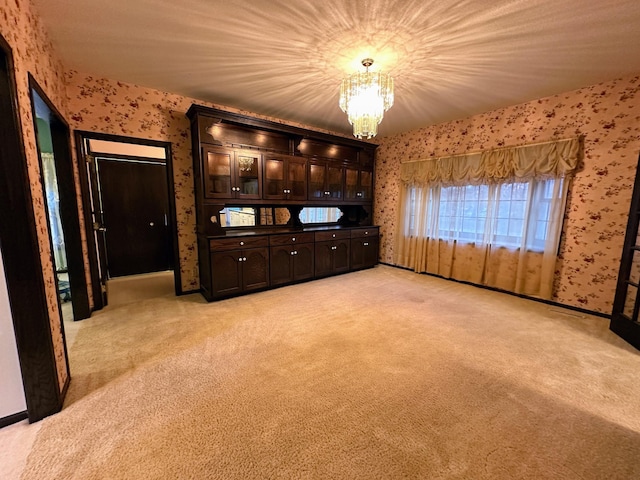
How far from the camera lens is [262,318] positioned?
9.28ft

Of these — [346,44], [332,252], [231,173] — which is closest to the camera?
[346,44]

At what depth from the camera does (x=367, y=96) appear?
7.61 ft

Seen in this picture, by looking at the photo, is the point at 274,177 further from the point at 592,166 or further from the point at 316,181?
the point at 592,166

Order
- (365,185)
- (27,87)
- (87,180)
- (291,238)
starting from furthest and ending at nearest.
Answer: (365,185) → (291,238) → (87,180) → (27,87)

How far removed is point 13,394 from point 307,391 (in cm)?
168

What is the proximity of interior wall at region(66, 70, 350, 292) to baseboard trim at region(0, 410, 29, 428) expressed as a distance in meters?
2.06

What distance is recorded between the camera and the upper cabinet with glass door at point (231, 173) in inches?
127

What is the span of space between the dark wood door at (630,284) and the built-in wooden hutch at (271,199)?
3.06 m

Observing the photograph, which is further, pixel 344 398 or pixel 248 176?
pixel 248 176

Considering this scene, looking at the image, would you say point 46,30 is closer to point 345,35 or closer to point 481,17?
point 345,35

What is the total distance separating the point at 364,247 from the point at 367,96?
2857mm

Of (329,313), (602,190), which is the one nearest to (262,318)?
(329,313)

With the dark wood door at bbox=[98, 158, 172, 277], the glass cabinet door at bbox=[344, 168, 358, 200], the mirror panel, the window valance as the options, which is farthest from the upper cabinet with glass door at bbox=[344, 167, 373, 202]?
the dark wood door at bbox=[98, 158, 172, 277]

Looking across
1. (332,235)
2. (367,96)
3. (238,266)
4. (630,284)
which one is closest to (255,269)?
(238,266)
